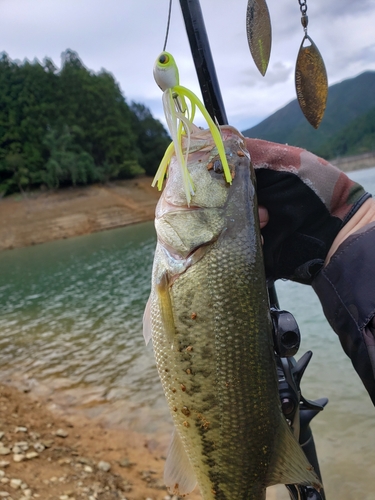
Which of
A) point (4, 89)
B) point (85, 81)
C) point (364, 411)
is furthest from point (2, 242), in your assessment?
point (364, 411)

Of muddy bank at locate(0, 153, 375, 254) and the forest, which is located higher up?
the forest

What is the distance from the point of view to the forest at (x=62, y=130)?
178 feet

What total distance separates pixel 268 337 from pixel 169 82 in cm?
128

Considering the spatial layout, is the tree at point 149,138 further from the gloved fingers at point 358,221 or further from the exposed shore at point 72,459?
the gloved fingers at point 358,221

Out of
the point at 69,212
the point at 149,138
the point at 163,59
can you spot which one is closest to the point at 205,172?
the point at 163,59

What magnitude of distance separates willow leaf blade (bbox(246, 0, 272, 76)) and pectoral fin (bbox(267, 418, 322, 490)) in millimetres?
2035

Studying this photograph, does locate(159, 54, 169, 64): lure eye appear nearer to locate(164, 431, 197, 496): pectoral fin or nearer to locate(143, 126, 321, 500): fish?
locate(143, 126, 321, 500): fish

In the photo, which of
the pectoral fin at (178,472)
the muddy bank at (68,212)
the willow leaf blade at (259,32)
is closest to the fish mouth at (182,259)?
the pectoral fin at (178,472)

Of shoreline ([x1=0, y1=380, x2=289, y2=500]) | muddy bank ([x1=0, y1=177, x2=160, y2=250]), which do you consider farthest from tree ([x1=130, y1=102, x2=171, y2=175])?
shoreline ([x1=0, y1=380, x2=289, y2=500])

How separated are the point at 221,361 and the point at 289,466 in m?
0.60

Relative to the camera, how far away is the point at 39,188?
177ft

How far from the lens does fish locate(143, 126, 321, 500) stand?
6.29 feet

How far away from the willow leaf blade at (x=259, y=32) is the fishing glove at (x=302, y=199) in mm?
500

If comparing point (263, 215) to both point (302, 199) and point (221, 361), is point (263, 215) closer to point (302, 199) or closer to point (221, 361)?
point (302, 199)
